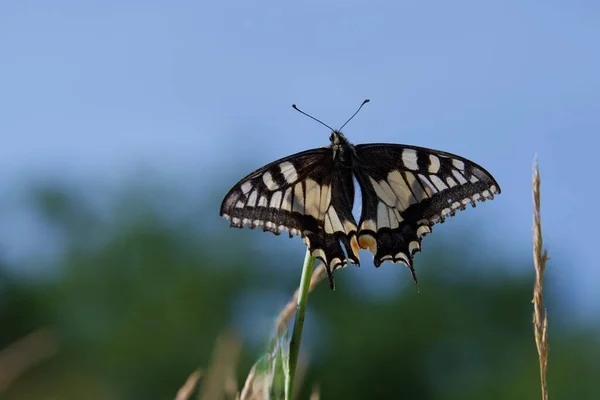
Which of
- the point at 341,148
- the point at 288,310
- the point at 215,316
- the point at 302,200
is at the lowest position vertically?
the point at 215,316

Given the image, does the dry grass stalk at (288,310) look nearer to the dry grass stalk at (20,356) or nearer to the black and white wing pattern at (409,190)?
the dry grass stalk at (20,356)

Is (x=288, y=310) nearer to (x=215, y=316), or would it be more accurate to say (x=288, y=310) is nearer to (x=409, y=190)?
(x=409, y=190)

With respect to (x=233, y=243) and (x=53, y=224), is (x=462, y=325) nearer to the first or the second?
(x=233, y=243)

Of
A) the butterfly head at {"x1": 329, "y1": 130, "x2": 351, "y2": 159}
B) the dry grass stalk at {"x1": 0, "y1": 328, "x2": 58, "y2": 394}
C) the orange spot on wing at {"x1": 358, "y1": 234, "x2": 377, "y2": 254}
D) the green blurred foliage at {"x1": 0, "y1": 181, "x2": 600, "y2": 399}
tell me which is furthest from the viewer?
the green blurred foliage at {"x1": 0, "y1": 181, "x2": 600, "y2": 399}

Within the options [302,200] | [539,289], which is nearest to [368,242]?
[302,200]

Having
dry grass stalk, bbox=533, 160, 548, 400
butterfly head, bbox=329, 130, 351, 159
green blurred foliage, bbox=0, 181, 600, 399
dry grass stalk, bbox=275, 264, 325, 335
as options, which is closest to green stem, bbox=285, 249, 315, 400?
dry grass stalk, bbox=275, 264, 325, 335

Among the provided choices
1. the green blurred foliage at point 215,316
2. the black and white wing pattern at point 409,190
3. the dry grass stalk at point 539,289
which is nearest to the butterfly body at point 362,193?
the black and white wing pattern at point 409,190

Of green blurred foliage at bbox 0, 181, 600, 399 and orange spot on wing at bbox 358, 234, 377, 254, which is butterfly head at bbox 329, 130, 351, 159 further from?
green blurred foliage at bbox 0, 181, 600, 399
